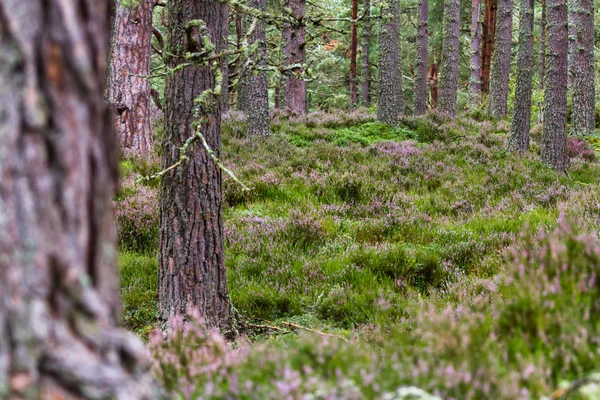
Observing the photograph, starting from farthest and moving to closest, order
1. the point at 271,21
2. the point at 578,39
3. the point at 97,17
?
the point at 578,39
the point at 271,21
the point at 97,17

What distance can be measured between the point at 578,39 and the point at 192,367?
18.2 meters

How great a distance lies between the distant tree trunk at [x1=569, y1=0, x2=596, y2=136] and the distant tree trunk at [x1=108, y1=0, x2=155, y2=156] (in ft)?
41.8

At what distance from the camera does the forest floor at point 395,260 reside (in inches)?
85.0

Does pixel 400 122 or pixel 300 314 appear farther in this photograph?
pixel 400 122

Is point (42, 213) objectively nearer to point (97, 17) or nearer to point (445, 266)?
point (97, 17)

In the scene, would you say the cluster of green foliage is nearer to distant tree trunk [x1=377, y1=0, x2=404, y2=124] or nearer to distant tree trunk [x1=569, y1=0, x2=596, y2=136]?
distant tree trunk [x1=377, y1=0, x2=404, y2=124]

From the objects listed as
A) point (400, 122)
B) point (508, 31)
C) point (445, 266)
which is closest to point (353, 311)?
point (445, 266)

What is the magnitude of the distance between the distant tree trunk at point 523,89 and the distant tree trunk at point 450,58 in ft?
16.7

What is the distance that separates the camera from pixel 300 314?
5293 millimetres

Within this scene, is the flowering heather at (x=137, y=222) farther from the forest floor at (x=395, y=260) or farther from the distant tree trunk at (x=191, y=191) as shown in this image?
the distant tree trunk at (x=191, y=191)

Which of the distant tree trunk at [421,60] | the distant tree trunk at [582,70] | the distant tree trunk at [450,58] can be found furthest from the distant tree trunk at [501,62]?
the distant tree trunk at [421,60]

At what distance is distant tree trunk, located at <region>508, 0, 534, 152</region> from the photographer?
1248 centimetres

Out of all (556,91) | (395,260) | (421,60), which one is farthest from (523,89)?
(395,260)

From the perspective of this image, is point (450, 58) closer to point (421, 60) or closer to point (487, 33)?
point (421, 60)
